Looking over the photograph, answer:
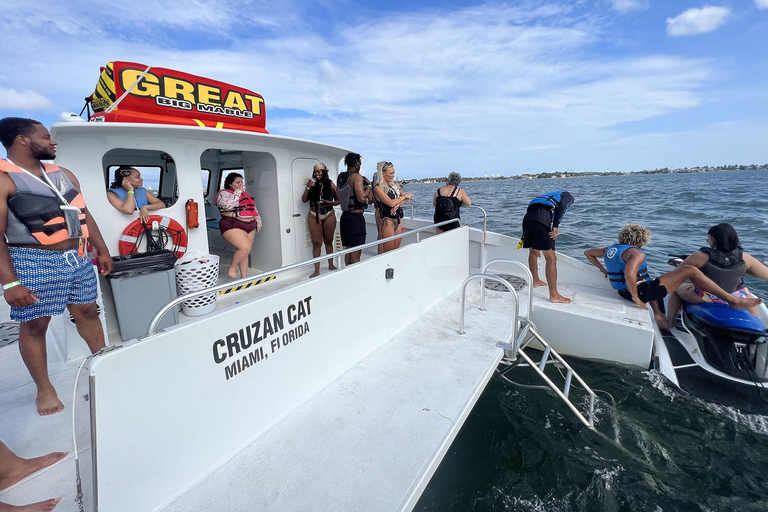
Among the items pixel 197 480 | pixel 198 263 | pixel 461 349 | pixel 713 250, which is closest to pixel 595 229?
pixel 713 250

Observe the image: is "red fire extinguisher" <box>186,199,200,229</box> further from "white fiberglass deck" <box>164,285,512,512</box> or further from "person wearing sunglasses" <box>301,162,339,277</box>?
"white fiberglass deck" <box>164,285,512,512</box>

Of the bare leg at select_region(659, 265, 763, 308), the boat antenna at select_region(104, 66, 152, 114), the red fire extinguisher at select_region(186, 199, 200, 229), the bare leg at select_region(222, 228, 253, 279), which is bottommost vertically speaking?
the bare leg at select_region(659, 265, 763, 308)

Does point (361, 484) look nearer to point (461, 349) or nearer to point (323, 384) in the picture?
point (323, 384)

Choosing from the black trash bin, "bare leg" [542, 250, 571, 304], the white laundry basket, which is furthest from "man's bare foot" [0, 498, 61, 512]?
"bare leg" [542, 250, 571, 304]

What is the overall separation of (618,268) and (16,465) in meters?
5.78

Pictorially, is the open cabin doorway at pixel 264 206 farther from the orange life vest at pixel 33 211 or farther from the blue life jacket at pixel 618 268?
the blue life jacket at pixel 618 268

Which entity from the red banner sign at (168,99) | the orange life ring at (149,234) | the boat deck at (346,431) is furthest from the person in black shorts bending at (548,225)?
the orange life ring at (149,234)

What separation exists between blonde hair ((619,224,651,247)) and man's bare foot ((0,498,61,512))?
5.55m

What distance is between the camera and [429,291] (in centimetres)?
444

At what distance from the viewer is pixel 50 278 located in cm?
245

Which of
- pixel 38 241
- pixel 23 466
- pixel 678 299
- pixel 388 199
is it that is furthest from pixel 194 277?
pixel 678 299

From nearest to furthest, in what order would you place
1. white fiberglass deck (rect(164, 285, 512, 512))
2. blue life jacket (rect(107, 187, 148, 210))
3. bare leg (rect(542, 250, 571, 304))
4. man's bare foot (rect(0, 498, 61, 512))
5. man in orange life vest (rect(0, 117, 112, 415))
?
1. man's bare foot (rect(0, 498, 61, 512))
2. white fiberglass deck (rect(164, 285, 512, 512))
3. man in orange life vest (rect(0, 117, 112, 415))
4. blue life jacket (rect(107, 187, 148, 210))
5. bare leg (rect(542, 250, 571, 304))

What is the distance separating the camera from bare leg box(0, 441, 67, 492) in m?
1.99

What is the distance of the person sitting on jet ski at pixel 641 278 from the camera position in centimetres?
409
